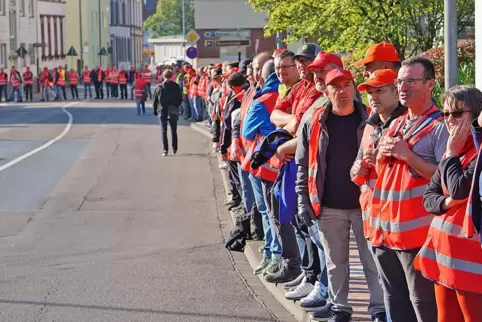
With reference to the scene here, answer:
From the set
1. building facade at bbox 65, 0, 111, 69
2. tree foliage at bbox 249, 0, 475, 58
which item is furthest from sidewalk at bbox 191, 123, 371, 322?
building facade at bbox 65, 0, 111, 69

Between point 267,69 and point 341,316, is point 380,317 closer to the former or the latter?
point 341,316

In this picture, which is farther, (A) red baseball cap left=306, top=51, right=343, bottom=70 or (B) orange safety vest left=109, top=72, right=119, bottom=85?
(B) orange safety vest left=109, top=72, right=119, bottom=85

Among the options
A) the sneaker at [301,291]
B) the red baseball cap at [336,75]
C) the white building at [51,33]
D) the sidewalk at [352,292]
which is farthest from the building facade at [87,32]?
the red baseball cap at [336,75]

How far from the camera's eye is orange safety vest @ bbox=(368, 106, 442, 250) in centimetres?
610

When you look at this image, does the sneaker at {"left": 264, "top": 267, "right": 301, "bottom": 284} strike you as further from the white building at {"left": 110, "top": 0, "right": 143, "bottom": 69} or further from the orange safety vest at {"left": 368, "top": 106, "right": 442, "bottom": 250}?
the white building at {"left": 110, "top": 0, "right": 143, "bottom": 69}

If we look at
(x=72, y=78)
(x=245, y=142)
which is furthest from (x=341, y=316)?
(x=72, y=78)

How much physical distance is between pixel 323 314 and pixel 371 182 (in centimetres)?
185

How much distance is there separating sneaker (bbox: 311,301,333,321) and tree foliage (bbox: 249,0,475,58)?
488 inches

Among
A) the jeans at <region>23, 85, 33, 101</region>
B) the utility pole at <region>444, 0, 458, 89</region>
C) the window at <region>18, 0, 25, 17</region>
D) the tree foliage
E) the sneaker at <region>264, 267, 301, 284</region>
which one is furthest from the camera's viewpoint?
the window at <region>18, 0, 25, 17</region>

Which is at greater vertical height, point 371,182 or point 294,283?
point 371,182

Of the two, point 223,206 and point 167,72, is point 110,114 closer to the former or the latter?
point 167,72

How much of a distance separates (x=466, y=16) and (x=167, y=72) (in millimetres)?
6035

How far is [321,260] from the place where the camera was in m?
8.15

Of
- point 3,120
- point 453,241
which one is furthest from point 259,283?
point 3,120
